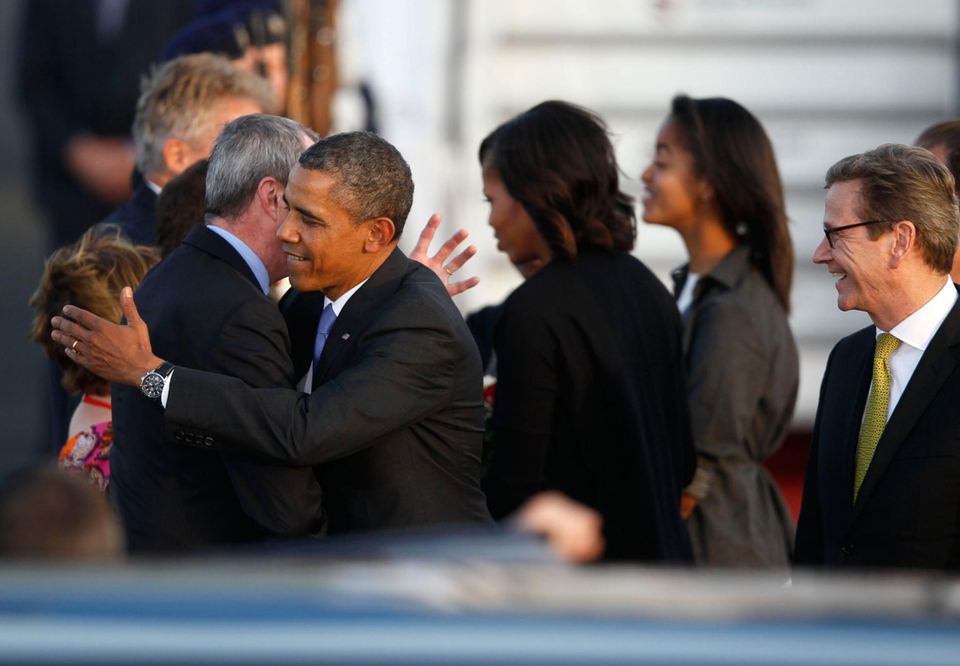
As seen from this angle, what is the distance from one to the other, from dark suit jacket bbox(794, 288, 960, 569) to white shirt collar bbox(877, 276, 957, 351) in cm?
4

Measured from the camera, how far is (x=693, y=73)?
813cm

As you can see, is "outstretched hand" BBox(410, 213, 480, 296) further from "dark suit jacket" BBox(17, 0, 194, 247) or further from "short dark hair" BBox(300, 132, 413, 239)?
"dark suit jacket" BBox(17, 0, 194, 247)

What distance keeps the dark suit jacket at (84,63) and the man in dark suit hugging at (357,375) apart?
4681mm

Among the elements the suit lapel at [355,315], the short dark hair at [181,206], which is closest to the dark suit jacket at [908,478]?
the suit lapel at [355,315]

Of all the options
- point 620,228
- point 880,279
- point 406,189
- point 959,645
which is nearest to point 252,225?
point 406,189

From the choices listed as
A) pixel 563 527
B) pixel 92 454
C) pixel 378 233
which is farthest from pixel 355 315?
pixel 563 527

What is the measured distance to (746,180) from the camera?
5.02 metres

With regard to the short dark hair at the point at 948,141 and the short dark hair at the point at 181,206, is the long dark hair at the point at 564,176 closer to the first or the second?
the short dark hair at the point at 181,206

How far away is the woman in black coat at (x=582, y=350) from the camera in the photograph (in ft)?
14.0

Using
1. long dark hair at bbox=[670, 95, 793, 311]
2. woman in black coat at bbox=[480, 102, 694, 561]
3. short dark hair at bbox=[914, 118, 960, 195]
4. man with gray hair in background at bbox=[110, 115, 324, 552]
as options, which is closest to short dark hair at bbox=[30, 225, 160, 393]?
man with gray hair in background at bbox=[110, 115, 324, 552]

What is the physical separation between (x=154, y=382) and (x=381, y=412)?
48 cm

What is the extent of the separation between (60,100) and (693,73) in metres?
3.15

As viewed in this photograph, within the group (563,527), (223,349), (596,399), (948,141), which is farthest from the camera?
(948,141)

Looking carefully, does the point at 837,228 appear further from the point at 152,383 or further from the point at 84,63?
the point at 84,63
